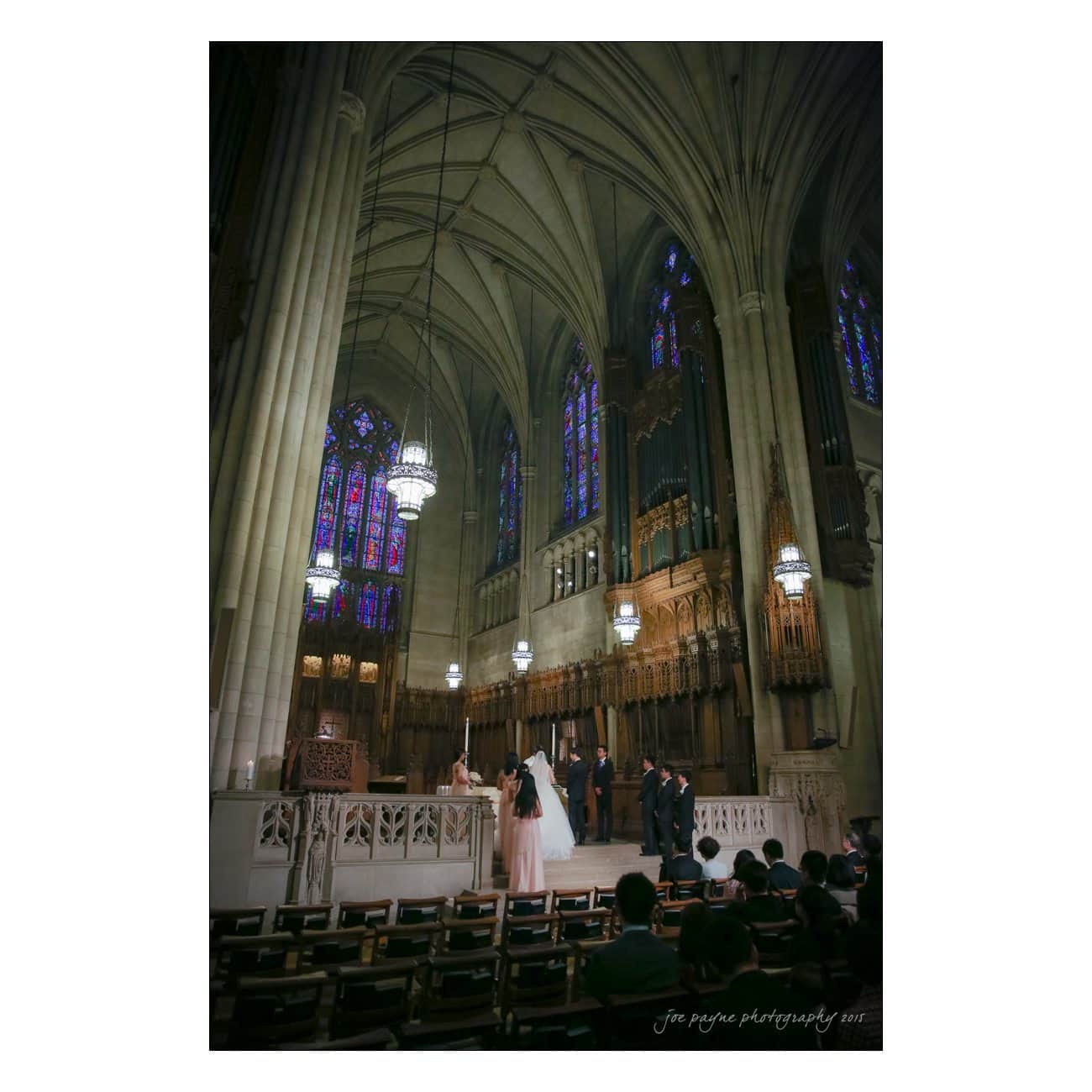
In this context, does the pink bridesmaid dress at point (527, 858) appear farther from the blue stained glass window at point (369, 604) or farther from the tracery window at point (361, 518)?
the blue stained glass window at point (369, 604)

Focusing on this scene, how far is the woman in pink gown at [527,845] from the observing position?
699 centimetres

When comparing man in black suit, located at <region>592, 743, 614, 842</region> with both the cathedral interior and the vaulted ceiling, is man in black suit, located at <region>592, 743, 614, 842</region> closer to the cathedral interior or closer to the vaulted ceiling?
the cathedral interior

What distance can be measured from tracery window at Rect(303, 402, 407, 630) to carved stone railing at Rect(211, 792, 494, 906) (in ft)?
51.4

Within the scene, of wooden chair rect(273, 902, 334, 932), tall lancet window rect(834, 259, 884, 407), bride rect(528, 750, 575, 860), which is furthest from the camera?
tall lancet window rect(834, 259, 884, 407)

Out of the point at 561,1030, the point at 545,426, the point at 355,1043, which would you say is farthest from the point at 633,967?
the point at 545,426

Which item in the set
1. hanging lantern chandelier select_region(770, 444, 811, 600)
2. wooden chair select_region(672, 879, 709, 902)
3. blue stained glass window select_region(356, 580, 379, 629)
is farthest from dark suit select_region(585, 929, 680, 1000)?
blue stained glass window select_region(356, 580, 379, 629)

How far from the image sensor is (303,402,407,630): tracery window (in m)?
23.0

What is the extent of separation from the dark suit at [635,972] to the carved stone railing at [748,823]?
20.3 feet

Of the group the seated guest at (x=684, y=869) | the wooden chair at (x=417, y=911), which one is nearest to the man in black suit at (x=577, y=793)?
the seated guest at (x=684, y=869)

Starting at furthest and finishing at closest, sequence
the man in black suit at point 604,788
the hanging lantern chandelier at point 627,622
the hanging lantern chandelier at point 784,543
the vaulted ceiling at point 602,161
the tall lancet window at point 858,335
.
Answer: the tall lancet window at point 858,335 → the vaulted ceiling at point 602,161 → the hanging lantern chandelier at point 627,622 → the hanging lantern chandelier at point 784,543 → the man in black suit at point 604,788

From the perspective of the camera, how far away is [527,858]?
703 centimetres

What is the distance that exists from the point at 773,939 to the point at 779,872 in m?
1.32

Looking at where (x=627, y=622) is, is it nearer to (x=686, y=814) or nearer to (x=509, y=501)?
(x=686, y=814)

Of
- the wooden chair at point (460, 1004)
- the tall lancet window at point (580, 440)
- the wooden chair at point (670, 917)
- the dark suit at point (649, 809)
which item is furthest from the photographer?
the tall lancet window at point (580, 440)
